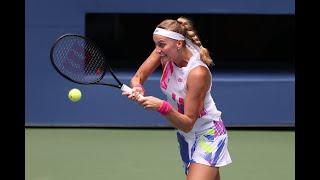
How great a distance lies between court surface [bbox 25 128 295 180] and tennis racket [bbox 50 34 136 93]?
108 centimetres

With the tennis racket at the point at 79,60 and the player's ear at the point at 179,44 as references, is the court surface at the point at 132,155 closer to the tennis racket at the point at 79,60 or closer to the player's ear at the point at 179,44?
the tennis racket at the point at 79,60

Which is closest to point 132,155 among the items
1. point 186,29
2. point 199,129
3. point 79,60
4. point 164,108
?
point 79,60

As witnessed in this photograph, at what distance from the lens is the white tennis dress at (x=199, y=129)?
2929mm

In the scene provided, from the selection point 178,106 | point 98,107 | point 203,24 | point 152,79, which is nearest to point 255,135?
point 152,79

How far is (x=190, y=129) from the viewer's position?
2871 millimetres

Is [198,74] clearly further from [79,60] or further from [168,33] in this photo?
[79,60]

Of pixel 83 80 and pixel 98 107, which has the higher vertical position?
pixel 83 80

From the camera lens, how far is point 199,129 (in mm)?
2975

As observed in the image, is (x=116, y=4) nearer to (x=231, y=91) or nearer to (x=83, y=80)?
(x=231, y=91)

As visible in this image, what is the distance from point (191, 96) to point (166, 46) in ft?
0.81

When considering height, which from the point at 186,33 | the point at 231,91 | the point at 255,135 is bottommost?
the point at 255,135

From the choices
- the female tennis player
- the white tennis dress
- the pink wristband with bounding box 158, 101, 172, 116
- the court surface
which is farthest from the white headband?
the court surface

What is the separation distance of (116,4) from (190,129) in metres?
3.20

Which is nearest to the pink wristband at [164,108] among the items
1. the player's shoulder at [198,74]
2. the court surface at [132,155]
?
the player's shoulder at [198,74]
